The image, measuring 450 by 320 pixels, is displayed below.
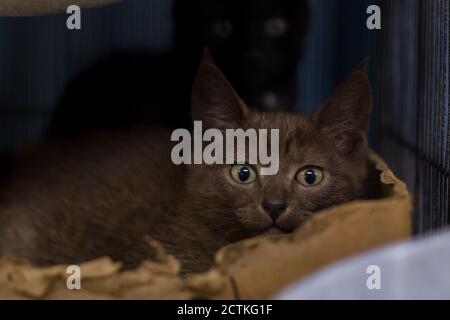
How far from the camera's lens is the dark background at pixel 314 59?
1.58 metres

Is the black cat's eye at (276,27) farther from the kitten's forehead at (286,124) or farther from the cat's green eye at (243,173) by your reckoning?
the cat's green eye at (243,173)

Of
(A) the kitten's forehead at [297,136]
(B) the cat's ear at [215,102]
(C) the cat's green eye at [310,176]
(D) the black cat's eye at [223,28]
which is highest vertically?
(D) the black cat's eye at [223,28]

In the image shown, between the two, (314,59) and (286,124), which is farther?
(314,59)

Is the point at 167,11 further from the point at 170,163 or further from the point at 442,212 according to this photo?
the point at 442,212

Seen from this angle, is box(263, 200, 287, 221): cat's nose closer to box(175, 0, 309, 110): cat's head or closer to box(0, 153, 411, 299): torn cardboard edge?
box(0, 153, 411, 299): torn cardboard edge

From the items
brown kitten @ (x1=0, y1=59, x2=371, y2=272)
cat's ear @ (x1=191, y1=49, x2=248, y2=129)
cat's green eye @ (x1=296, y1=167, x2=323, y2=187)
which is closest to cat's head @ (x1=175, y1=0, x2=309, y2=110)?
brown kitten @ (x1=0, y1=59, x2=371, y2=272)

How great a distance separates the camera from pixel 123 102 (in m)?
1.86

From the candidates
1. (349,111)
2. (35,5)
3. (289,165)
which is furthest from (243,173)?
(35,5)

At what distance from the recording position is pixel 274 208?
1.05m

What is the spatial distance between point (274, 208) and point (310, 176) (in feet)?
0.37

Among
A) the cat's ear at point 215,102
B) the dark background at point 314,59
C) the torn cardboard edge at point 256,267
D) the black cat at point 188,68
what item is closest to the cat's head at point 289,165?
the cat's ear at point 215,102

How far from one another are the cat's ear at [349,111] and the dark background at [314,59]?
1.04ft

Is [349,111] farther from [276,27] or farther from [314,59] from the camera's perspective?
[314,59]
